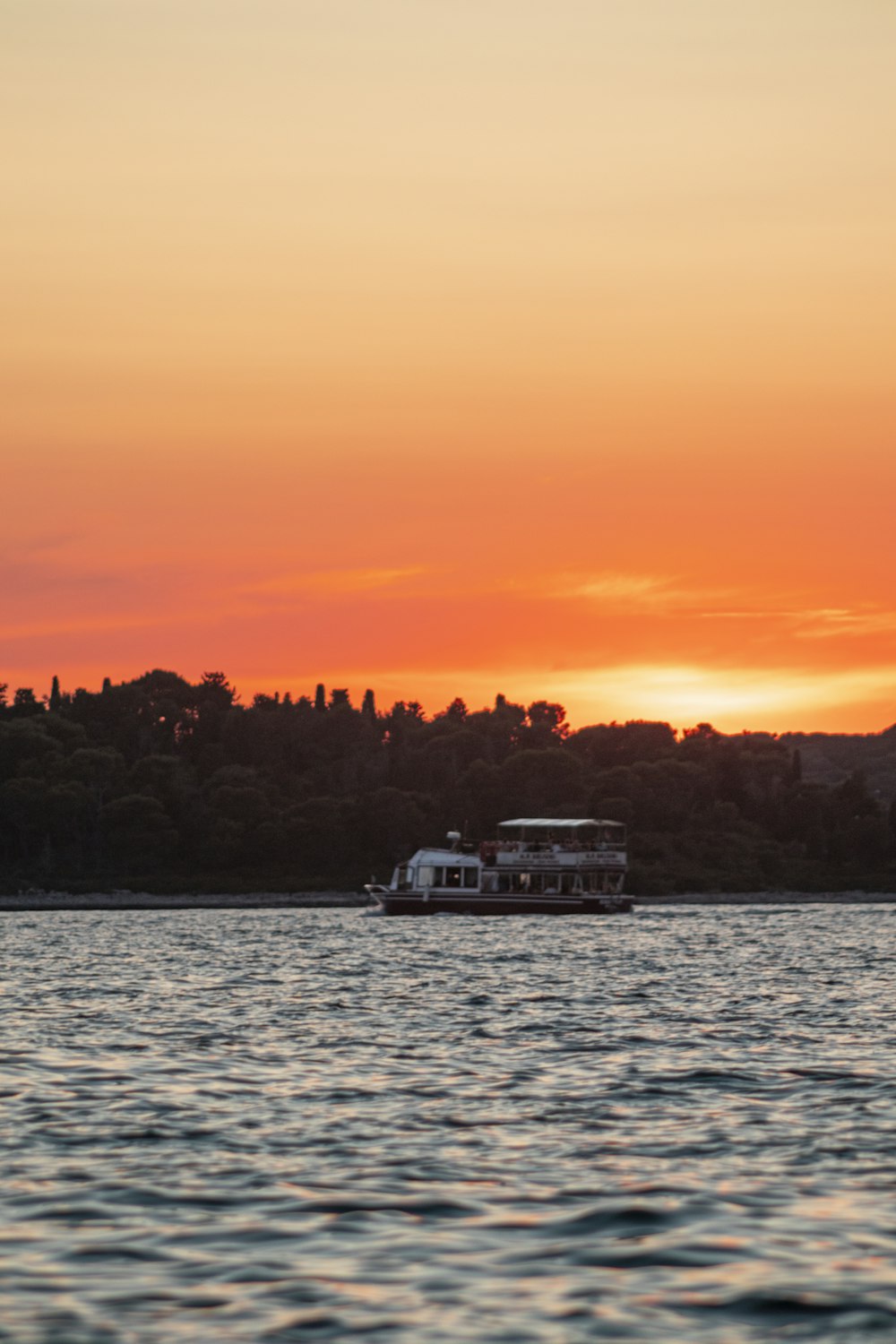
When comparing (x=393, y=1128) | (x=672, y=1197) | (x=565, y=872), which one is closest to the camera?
(x=672, y=1197)

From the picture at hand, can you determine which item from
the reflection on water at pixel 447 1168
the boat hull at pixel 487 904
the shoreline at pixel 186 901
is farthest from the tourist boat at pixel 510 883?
the reflection on water at pixel 447 1168

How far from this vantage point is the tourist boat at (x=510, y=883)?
13412 centimetres

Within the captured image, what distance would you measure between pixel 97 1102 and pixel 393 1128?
5.63 metres

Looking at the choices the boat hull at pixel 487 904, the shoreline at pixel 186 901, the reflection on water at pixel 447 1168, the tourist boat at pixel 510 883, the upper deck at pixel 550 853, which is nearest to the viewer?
the reflection on water at pixel 447 1168

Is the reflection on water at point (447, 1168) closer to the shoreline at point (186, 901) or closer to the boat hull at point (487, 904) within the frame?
the boat hull at point (487, 904)

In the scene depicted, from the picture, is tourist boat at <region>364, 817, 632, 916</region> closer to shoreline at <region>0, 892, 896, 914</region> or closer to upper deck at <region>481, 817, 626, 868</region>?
upper deck at <region>481, 817, 626, 868</region>

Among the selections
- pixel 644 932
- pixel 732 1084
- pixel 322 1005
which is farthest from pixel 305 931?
pixel 732 1084

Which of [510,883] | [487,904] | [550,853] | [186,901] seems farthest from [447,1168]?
[186,901]

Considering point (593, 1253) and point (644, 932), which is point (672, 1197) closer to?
point (593, 1253)

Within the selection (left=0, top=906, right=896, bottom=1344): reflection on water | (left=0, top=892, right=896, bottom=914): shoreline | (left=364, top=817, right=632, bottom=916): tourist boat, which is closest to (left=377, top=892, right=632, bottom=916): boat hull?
(left=364, top=817, right=632, bottom=916): tourist boat

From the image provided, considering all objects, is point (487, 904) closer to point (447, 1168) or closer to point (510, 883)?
point (510, 883)

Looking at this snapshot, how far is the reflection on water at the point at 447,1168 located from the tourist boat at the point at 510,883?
85.1 metres

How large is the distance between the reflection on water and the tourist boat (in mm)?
85128

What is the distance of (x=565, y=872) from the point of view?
138 meters
